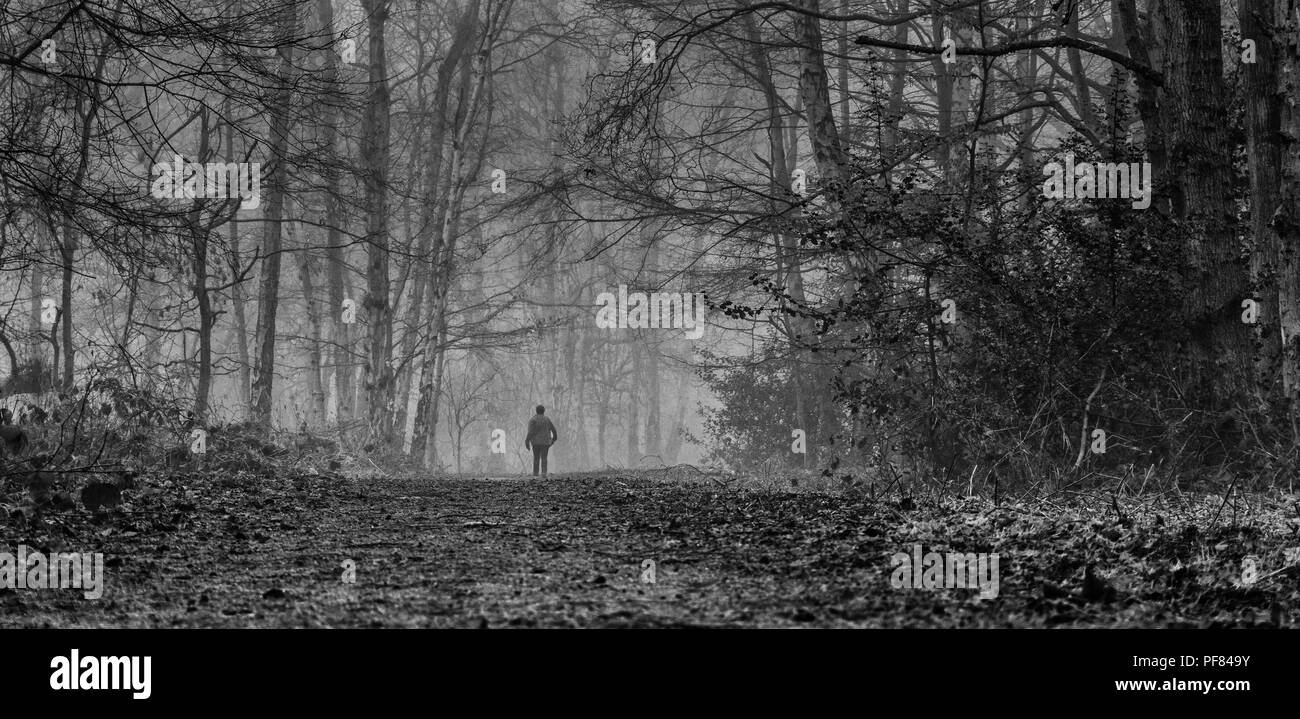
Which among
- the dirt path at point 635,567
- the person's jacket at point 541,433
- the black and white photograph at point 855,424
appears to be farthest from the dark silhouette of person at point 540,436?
the dirt path at point 635,567

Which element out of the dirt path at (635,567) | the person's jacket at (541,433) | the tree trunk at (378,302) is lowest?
the dirt path at (635,567)

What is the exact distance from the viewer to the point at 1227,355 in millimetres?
9594

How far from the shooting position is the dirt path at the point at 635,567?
4109 mm

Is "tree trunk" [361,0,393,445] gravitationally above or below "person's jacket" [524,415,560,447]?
above

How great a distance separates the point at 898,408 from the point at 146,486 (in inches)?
264

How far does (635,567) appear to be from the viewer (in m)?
5.35

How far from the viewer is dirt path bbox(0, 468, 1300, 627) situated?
4109 millimetres

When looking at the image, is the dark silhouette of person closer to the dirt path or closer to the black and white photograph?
the black and white photograph

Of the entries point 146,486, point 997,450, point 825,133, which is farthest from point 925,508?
point 825,133

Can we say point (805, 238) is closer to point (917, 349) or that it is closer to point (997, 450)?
point (917, 349)

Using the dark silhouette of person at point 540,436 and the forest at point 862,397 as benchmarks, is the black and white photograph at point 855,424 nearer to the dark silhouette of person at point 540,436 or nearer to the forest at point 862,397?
the forest at point 862,397

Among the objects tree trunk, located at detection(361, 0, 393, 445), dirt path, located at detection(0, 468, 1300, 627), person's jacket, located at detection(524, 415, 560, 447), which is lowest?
dirt path, located at detection(0, 468, 1300, 627)

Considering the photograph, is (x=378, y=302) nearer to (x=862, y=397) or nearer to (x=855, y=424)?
(x=855, y=424)

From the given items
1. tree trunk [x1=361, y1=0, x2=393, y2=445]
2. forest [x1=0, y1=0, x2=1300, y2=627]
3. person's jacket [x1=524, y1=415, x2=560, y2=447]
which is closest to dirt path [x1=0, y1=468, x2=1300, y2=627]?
forest [x1=0, y1=0, x2=1300, y2=627]
